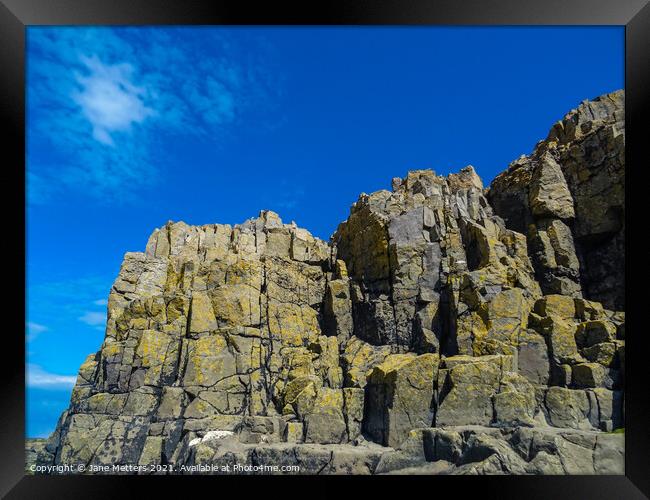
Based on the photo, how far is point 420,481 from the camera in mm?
17672

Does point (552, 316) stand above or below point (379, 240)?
below

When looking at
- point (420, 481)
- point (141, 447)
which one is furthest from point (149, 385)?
point (420, 481)

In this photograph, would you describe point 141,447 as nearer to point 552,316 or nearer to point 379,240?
point 379,240

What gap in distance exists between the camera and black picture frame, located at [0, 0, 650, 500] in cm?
1716
